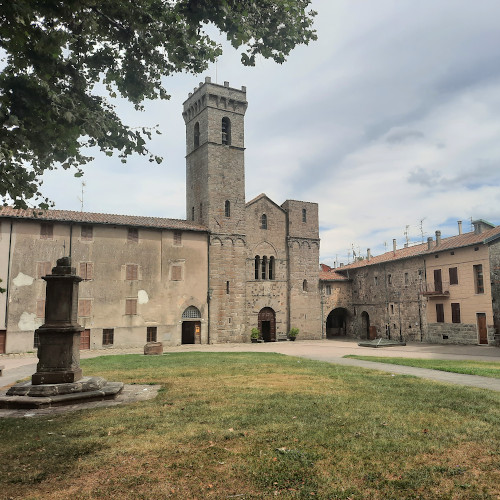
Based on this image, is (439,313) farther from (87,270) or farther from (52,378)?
(52,378)

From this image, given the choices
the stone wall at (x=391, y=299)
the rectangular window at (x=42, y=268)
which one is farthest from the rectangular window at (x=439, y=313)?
the rectangular window at (x=42, y=268)

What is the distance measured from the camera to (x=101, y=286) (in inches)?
1094

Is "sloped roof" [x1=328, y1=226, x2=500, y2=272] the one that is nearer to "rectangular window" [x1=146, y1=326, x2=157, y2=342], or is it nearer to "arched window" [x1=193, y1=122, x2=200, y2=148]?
"arched window" [x1=193, y1=122, x2=200, y2=148]

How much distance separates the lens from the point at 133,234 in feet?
96.2

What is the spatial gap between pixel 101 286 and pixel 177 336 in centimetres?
659

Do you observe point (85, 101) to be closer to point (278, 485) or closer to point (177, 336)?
point (278, 485)

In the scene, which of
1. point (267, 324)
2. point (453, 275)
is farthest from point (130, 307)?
point (453, 275)

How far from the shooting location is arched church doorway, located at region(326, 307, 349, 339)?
41531 millimetres

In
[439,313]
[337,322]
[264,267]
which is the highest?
[264,267]

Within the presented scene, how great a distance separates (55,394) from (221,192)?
25976 mm

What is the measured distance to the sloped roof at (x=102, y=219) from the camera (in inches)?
1021

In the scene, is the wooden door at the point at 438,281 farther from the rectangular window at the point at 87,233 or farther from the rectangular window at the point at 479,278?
the rectangular window at the point at 87,233

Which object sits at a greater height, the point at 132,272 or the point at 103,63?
the point at 103,63

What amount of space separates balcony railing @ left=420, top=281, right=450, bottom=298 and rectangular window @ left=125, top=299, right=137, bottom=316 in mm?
21879
